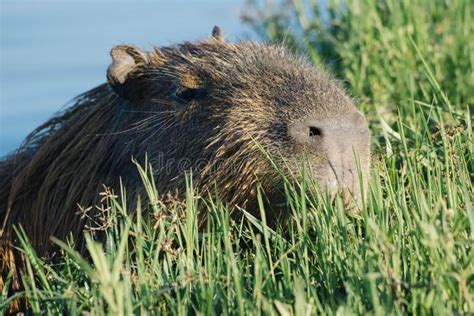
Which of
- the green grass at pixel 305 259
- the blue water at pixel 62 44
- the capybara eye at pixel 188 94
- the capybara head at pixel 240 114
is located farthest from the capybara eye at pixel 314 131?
the blue water at pixel 62 44

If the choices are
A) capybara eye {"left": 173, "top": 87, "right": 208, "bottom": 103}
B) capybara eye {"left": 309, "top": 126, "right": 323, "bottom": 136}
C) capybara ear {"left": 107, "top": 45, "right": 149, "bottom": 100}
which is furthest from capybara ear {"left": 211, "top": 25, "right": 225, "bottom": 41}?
capybara eye {"left": 309, "top": 126, "right": 323, "bottom": 136}

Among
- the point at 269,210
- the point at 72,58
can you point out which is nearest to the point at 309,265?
the point at 269,210

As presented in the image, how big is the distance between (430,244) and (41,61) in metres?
12.7

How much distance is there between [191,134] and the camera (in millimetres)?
5219

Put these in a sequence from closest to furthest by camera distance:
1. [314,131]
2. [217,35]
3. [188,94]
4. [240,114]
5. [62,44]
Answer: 1. [314,131]
2. [240,114]
3. [188,94]
4. [217,35]
5. [62,44]

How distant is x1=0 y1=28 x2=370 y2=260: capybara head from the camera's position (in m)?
4.77

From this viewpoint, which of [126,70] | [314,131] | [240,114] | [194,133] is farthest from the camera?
[126,70]

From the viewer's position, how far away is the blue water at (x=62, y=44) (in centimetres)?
1395

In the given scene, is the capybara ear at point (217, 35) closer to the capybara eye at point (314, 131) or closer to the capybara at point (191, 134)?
the capybara at point (191, 134)

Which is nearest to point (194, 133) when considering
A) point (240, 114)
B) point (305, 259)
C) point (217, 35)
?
point (240, 114)

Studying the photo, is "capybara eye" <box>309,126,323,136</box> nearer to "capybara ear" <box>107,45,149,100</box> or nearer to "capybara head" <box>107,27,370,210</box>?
"capybara head" <box>107,27,370,210</box>

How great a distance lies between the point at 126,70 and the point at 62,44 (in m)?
11.2
